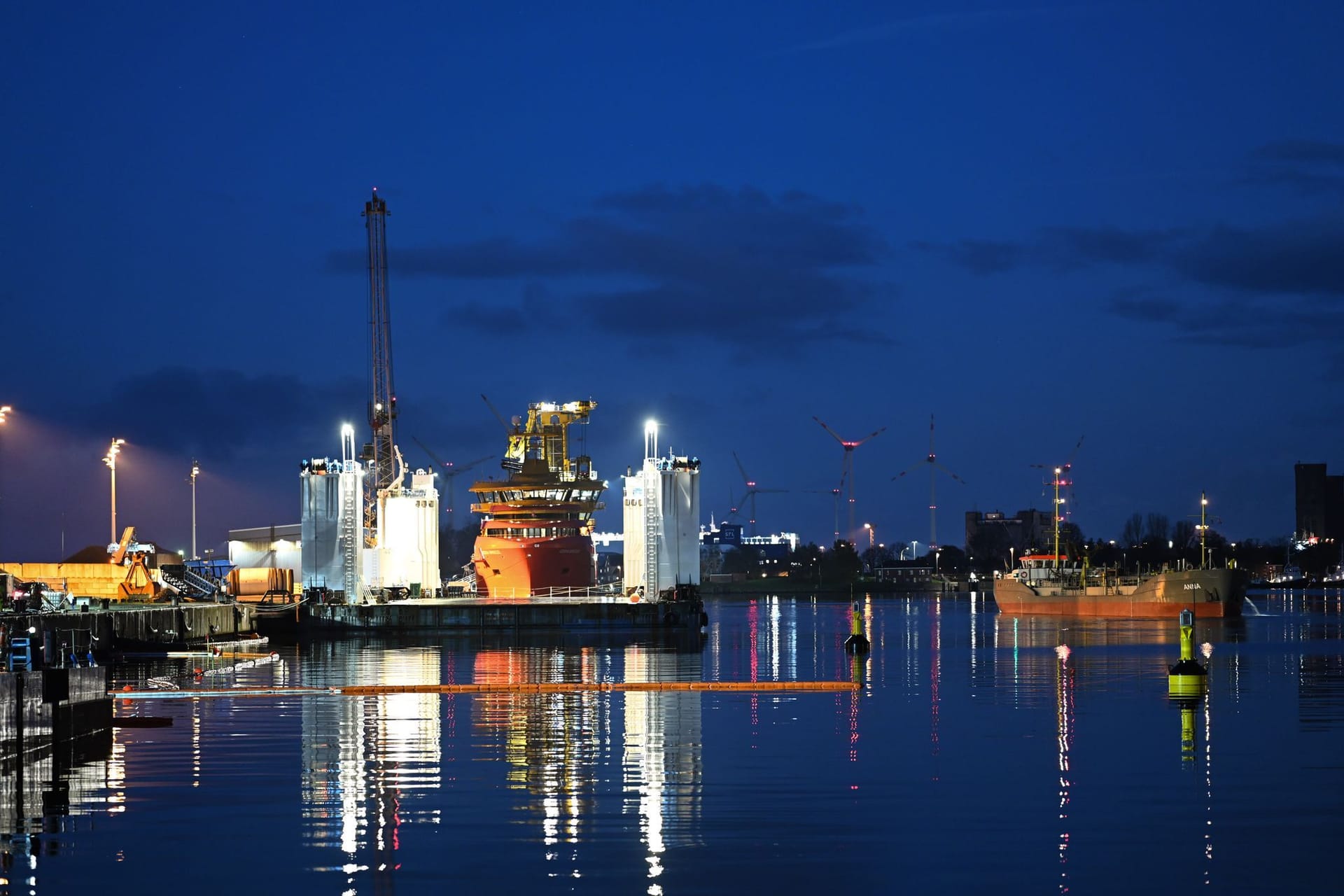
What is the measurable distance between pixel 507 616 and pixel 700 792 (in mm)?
59047

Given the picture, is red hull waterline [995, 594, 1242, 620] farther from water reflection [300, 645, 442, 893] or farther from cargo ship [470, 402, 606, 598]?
water reflection [300, 645, 442, 893]

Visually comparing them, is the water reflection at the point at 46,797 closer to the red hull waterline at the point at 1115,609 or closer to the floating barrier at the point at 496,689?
the floating barrier at the point at 496,689

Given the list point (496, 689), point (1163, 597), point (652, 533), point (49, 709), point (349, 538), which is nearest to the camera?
point (49, 709)

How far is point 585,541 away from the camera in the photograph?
318 feet

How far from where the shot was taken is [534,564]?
94438 mm

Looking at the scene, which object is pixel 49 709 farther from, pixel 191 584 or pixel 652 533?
pixel 191 584

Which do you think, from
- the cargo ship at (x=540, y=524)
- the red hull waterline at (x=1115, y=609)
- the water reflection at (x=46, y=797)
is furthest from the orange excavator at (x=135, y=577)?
the water reflection at (x=46, y=797)

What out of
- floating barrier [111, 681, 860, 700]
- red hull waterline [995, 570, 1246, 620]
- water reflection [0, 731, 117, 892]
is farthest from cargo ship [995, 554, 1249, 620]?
water reflection [0, 731, 117, 892]

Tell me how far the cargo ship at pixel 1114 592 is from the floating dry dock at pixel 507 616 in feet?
121

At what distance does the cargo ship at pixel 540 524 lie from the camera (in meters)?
94.8

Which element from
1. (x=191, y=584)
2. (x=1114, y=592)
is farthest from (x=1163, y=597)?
(x=191, y=584)

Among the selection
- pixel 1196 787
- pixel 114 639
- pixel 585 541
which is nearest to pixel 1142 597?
pixel 585 541

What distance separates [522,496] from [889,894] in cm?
Result: 7934

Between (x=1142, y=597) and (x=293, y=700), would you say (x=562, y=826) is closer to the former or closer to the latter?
(x=293, y=700)
